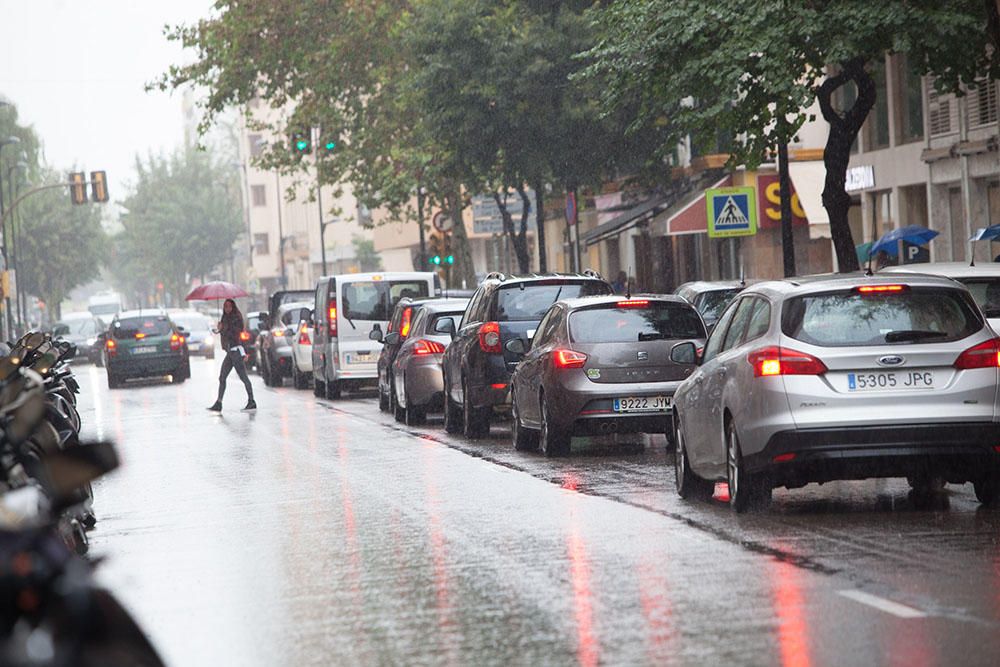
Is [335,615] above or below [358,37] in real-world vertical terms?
below

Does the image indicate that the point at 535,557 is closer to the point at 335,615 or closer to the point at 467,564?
the point at 467,564

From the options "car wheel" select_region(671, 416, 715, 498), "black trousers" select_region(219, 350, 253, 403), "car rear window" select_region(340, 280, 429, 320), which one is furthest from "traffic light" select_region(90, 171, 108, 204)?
"car wheel" select_region(671, 416, 715, 498)

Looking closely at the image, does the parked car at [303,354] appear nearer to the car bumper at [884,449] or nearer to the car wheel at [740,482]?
the car wheel at [740,482]

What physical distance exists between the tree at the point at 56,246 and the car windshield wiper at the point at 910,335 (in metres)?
102

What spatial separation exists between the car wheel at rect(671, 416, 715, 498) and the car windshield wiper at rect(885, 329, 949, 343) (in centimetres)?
240

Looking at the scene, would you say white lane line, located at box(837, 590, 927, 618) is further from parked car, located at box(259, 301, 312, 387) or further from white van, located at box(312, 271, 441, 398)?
parked car, located at box(259, 301, 312, 387)

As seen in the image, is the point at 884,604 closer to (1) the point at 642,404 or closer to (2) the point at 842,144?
(1) the point at 642,404

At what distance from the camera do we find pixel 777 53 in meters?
23.7

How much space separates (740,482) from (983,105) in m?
24.1

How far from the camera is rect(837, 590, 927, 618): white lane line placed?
29.0 feet

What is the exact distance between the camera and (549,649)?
8.28m

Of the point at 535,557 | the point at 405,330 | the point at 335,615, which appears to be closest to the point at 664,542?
the point at 535,557

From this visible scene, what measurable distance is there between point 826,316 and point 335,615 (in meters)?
4.58

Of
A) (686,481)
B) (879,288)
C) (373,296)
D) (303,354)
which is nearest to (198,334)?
(303,354)
